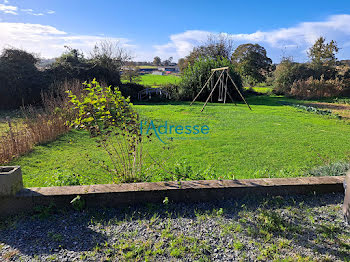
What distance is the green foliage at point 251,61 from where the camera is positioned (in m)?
24.1

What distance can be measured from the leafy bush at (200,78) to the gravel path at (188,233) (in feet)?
44.9

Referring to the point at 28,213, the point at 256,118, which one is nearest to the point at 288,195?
the point at 28,213

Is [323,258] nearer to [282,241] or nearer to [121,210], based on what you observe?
[282,241]

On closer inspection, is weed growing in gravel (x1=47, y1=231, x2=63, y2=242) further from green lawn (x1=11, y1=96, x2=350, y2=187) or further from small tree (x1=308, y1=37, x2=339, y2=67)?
small tree (x1=308, y1=37, x2=339, y2=67)

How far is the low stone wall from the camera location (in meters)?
2.55

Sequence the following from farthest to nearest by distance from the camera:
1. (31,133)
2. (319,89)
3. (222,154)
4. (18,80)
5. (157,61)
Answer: (157,61) → (319,89) → (18,80) → (31,133) → (222,154)

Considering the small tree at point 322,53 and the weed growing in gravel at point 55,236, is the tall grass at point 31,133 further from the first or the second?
the small tree at point 322,53

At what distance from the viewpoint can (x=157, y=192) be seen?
271cm

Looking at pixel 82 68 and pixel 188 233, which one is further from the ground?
pixel 82 68

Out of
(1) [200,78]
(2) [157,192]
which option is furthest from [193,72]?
(2) [157,192]

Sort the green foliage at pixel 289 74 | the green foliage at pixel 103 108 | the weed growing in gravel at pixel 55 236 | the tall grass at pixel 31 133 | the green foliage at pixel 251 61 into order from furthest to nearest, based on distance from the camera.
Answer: the green foliage at pixel 251 61, the green foliage at pixel 289 74, the tall grass at pixel 31 133, the green foliage at pixel 103 108, the weed growing in gravel at pixel 55 236

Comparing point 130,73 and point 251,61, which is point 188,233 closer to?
point 130,73

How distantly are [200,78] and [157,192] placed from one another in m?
14.1

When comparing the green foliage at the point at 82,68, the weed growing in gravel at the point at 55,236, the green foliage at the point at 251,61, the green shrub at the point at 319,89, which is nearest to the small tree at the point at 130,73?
the green foliage at the point at 82,68
